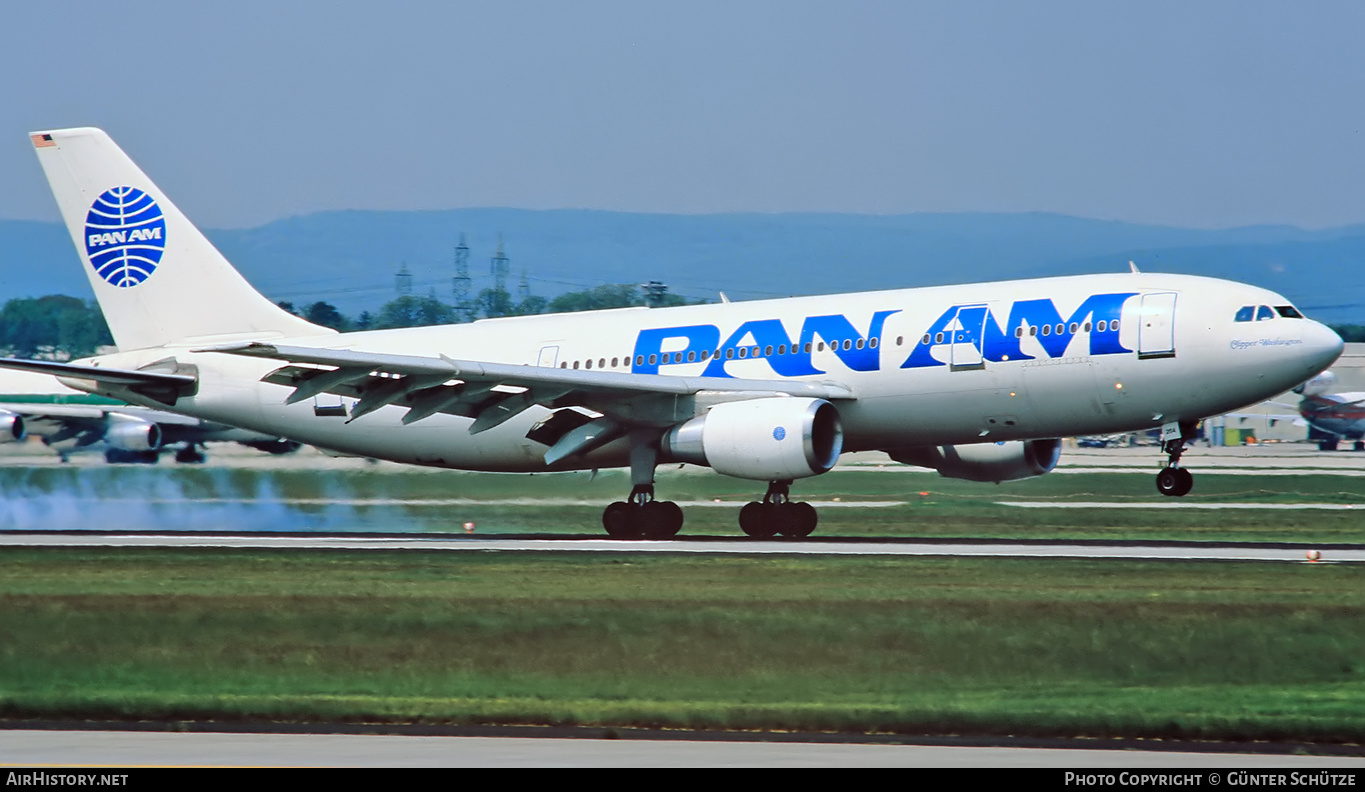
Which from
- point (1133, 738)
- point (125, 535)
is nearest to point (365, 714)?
point (1133, 738)

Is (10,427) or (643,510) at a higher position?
(10,427)

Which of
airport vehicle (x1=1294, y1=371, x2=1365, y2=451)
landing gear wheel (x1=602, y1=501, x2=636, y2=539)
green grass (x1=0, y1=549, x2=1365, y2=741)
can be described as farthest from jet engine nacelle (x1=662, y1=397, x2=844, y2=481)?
airport vehicle (x1=1294, y1=371, x2=1365, y2=451)

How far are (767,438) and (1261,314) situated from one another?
27.8 feet

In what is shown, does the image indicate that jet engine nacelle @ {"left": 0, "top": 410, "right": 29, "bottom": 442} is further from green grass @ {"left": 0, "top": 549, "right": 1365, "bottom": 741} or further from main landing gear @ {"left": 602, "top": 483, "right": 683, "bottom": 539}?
green grass @ {"left": 0, "top": 549, "right": 1365, "bottom": 741}

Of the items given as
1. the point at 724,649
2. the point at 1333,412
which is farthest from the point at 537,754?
the point at 1333,412

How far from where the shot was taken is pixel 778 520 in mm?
31250

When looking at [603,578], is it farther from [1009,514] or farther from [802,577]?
[1009,514]

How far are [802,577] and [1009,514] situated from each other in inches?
694

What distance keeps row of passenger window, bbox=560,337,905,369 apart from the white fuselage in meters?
0.03

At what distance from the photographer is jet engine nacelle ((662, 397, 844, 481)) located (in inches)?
1113

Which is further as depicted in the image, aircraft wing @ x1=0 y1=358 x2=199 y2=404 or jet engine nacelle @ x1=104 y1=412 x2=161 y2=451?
jet engine nacelle @ x1=104 y1=412 x2=161 y2=451

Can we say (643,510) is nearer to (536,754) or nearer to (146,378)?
(146,378)

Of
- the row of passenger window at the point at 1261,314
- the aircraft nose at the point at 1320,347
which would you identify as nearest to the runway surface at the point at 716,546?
the aircraft nose at the point at 1320,347

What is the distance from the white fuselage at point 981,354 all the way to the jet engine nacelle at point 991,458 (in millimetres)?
2110
